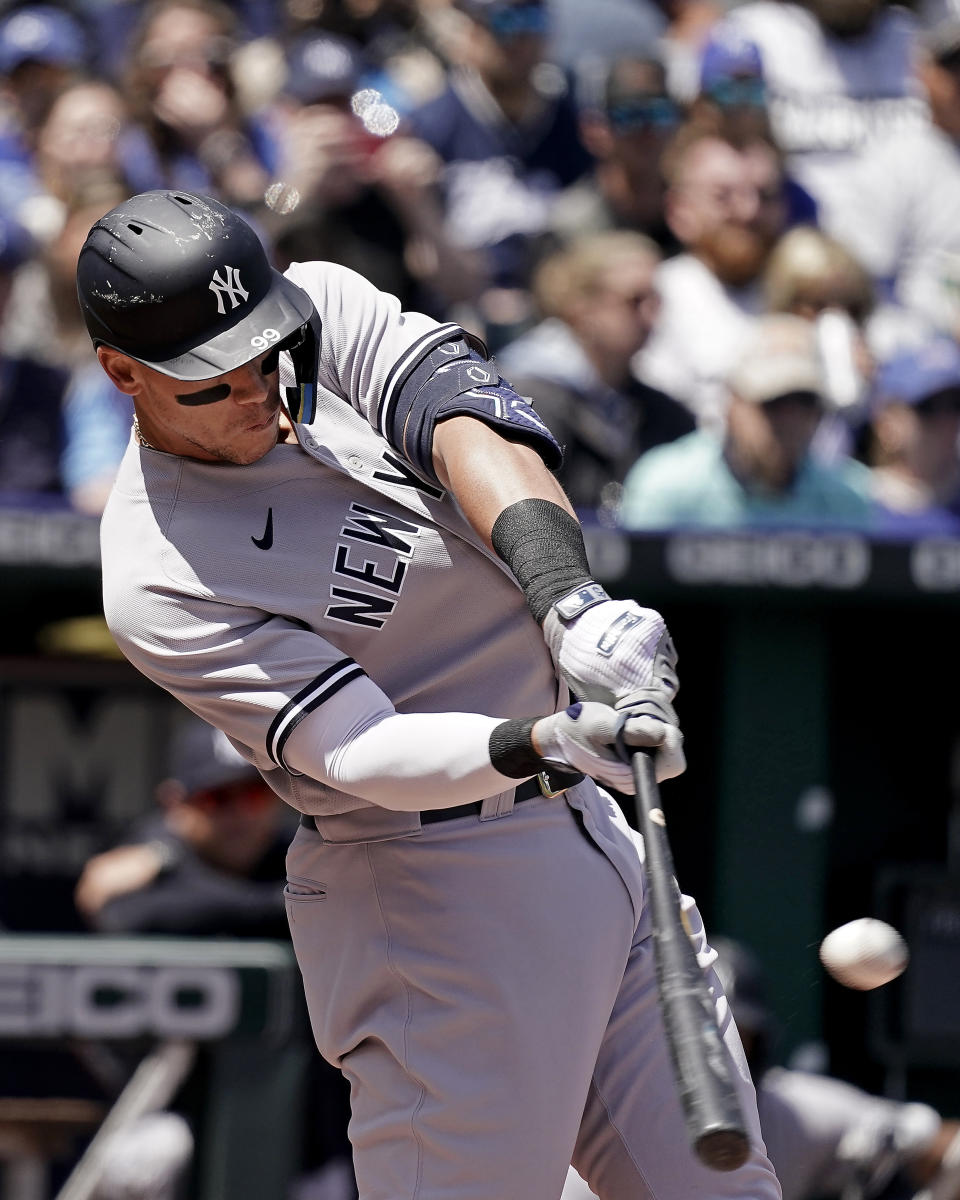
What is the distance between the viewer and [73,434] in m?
4.59

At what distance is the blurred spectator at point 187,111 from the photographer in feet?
17.5

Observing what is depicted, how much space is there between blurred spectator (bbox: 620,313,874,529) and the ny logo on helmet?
212 centimetres

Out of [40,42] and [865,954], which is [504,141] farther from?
[865,954]

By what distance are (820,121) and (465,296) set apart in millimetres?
1503

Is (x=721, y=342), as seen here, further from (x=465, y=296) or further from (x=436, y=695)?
(x=436, y=695)

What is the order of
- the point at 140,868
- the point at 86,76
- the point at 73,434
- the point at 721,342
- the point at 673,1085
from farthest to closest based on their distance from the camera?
the point at 86,76, the point at 721,342, the point at 73,434, the point at 140,868, the point at 673,1085

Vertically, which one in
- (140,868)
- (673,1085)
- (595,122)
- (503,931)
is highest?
(595,122)

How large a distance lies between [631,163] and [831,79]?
97 centimetres

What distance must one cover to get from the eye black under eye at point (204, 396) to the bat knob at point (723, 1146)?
1.06 metres

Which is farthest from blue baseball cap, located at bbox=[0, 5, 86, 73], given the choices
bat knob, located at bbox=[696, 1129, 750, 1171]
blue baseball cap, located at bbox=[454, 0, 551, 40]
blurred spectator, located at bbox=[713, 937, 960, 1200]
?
bat knob, located at bbox=[696, 1129, 750, 1171]

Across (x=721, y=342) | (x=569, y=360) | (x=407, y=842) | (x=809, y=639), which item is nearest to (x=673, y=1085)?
(x=407, y=842)

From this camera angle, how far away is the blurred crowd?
4574 mm

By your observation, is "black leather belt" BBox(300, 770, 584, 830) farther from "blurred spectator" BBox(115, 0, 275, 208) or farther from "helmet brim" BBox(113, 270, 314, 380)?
"blurred spectator" BBox(115, 0, 275, 208)

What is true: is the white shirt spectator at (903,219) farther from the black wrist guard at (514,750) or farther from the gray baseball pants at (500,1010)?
the black wrist guard at (514,750)
